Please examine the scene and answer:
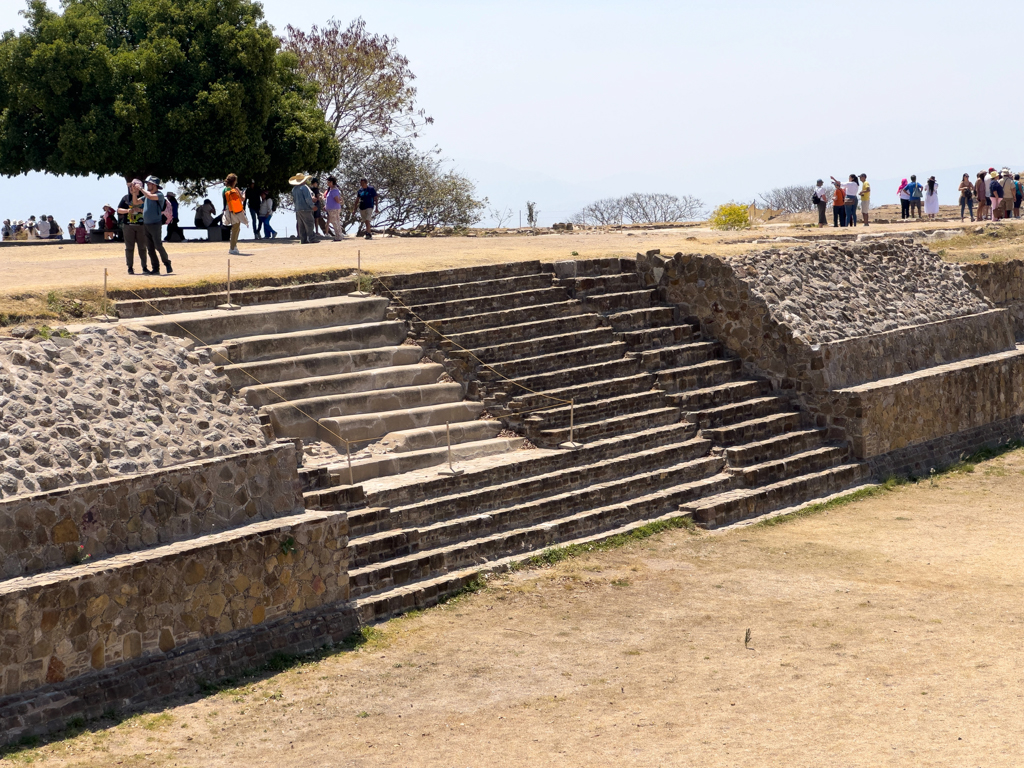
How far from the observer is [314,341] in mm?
13203

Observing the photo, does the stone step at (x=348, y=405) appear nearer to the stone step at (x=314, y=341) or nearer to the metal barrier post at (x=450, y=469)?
the stone step at (x=314, y=341)

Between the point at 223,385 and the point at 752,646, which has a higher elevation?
the point at 223,385

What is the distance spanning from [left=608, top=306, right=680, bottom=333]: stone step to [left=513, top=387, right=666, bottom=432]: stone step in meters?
1.34

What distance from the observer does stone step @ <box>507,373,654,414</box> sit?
13.6m

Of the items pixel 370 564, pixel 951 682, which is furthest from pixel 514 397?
pixel 951 682

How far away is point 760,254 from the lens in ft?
56.0

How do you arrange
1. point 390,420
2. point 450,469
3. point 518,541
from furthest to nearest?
point 390,420
point 450,469
point 518,541

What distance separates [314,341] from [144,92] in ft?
38.1

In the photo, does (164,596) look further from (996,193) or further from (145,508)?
(996,193)

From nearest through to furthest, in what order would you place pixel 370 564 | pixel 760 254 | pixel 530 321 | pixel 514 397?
1. pixel 370 564
2. pixel 514 397
3. pixel 530 321
4. pixel 760 254

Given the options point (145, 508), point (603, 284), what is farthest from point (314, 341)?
point (603, 284)

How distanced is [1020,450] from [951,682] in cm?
946

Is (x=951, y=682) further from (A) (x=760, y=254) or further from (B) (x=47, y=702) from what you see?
(A) (x=760, y=254)

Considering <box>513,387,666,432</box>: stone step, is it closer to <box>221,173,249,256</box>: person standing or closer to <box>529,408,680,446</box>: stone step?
<box>529,408,680,446</box>: stone step
